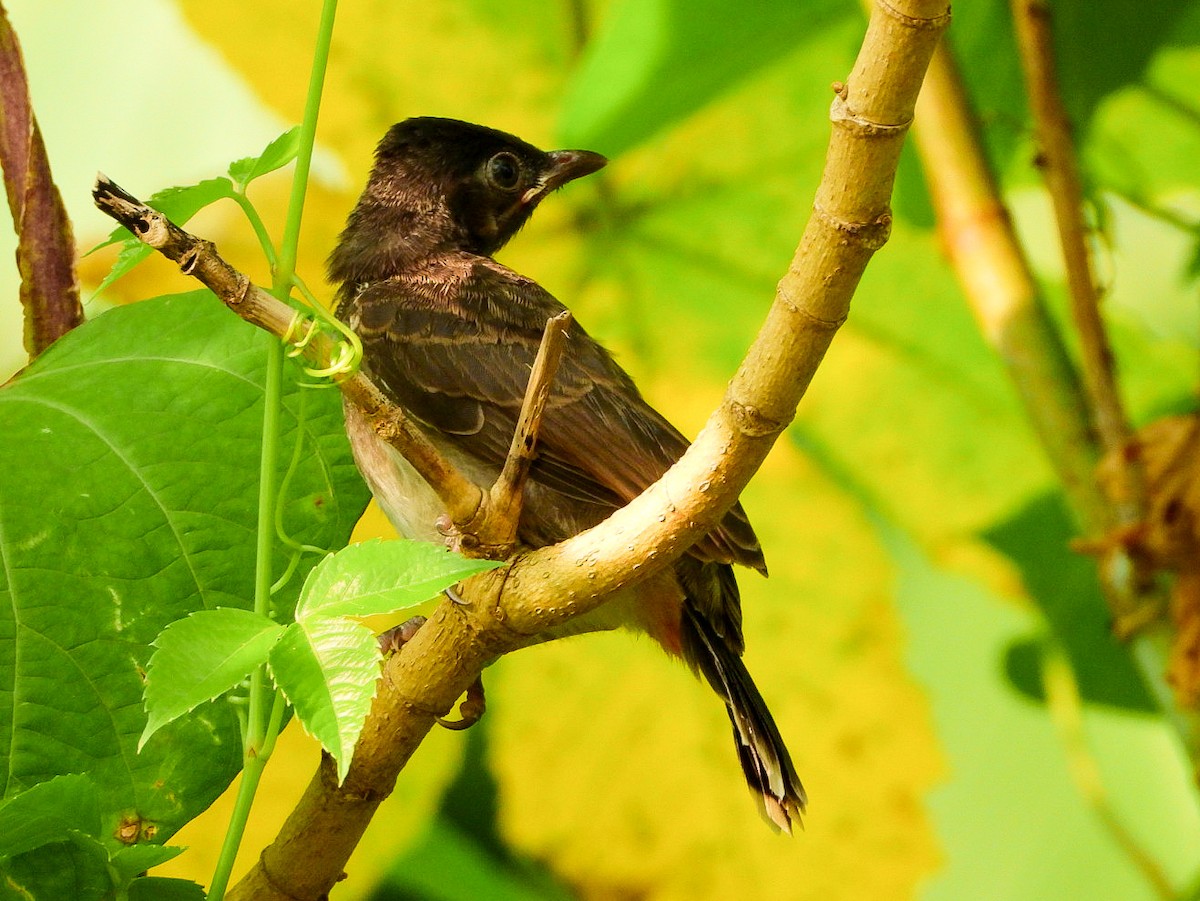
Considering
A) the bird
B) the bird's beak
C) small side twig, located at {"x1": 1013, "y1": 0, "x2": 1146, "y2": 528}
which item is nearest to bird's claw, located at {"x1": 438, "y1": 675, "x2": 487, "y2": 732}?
the bird

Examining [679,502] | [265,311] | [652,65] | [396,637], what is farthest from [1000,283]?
[265,311]

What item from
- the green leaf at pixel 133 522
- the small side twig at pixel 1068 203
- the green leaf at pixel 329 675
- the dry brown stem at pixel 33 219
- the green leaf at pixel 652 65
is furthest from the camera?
the green leaf at pixel 652 65

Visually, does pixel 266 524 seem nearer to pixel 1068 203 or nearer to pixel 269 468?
pixel 269 468

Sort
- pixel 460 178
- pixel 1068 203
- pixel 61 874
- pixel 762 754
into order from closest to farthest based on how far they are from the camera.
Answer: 1. pixel 61 874
2. pixel 762 754
3. pixel 460 178
4. pixel 1068 203

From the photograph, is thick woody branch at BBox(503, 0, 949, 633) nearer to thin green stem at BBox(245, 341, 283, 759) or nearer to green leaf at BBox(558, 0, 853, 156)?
thin green stem at BBox(245, 341, 283, 759)

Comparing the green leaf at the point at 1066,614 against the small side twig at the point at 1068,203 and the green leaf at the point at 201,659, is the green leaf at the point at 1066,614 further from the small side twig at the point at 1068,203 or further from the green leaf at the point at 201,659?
the green leaf at the point at 201,659

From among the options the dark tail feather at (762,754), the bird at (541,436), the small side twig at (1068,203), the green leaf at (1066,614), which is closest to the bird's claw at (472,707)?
the bird at (541,436)

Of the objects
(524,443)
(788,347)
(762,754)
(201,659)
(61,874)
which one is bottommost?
(61,874)
